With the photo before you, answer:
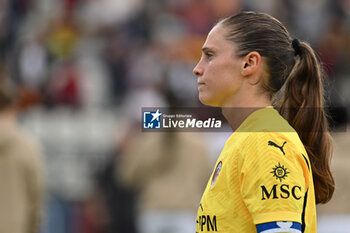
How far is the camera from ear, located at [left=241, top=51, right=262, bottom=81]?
262 centimetres

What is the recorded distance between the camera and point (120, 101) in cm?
1070

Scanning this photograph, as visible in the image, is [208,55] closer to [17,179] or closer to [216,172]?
[216,172]

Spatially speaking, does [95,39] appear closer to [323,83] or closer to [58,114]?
[58,114]

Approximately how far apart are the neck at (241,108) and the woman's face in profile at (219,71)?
0.02m

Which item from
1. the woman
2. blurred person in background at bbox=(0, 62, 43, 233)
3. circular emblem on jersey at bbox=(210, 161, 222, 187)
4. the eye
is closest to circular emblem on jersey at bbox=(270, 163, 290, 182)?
the woman

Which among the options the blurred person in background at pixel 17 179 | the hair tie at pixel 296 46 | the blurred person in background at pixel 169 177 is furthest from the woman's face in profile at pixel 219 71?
the blurred person in background at pixel 169 177

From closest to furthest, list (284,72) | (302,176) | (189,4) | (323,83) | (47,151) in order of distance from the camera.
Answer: (302,176)
(284,72)
(323,83)
(47,151)
(189,4)

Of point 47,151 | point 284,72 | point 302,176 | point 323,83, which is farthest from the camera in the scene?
point 47,151

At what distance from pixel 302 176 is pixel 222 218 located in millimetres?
291

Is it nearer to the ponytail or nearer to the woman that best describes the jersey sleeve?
the woman

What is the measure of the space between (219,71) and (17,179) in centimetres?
373

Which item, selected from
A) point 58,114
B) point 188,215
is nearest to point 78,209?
point 58,114

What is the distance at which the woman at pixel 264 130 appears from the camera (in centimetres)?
241

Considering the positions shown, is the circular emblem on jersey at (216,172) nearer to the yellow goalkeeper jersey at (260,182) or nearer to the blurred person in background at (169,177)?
the yellow goalkeeper jersey at (260,182)
